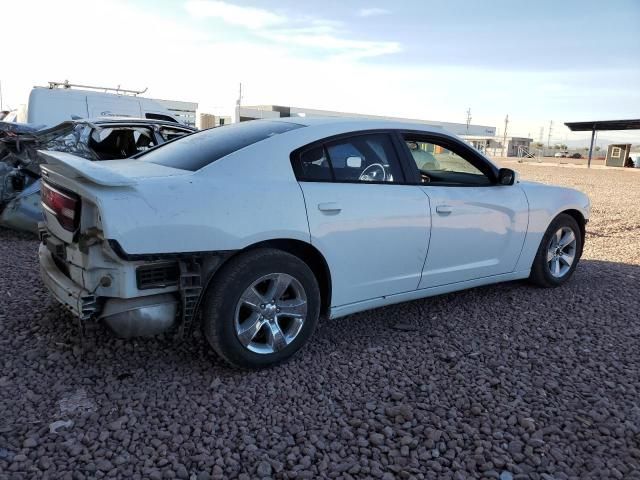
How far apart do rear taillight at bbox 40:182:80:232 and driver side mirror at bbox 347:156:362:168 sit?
5.65 feet

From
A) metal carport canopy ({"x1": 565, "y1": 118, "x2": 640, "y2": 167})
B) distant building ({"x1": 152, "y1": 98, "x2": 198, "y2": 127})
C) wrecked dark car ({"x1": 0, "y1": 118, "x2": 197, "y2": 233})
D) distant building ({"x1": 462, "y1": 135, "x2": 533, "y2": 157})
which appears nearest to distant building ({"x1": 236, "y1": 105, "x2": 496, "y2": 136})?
distant building ({"x1": 462, "y1": 135, "x2": 533, "y2": 157})

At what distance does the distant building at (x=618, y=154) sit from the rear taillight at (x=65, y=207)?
46006mm

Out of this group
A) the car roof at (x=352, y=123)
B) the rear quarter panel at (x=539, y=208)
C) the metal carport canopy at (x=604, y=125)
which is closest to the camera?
the car roof at (x=352, y=123)

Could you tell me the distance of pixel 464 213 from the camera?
409 centimetres

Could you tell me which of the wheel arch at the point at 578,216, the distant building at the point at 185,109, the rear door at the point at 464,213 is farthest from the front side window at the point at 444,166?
the distant building at the point at 185,109

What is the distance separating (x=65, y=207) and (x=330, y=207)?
1.57 m

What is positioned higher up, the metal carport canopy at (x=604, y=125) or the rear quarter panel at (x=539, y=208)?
the metal carport canopy at (x=604, y=125)

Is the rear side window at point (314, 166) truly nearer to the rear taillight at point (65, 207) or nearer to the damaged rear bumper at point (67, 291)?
the rear taillight at point (65, 207)

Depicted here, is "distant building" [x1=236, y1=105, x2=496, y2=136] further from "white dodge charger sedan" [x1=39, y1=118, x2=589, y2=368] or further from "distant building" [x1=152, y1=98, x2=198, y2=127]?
"white dodge charger sedan" [x1=39, y1=118, x2=589, y2=368]

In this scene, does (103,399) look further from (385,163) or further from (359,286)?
(385,163)

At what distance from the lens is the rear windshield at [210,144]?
3396 mm

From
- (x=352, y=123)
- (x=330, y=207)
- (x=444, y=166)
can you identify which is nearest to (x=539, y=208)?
(x=444, y=166)

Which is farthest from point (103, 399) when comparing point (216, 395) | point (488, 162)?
point (488, 162)

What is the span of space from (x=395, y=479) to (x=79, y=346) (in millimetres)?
2259
